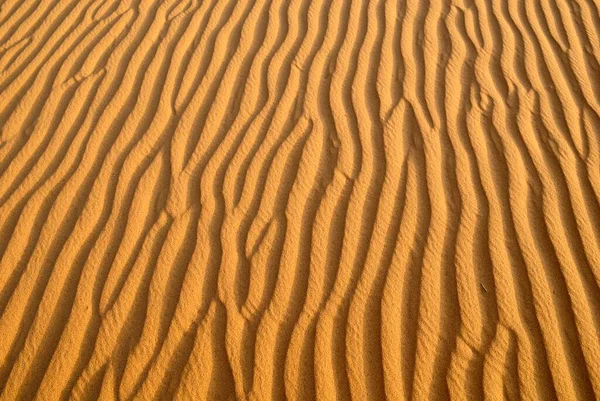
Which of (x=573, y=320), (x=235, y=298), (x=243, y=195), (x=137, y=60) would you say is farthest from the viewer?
(x=137, y=60)

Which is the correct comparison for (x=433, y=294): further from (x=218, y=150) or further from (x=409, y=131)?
(x=218, y=150)

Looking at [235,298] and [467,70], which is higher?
[467,70]

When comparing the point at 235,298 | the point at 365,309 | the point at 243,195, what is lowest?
the point at 235,298

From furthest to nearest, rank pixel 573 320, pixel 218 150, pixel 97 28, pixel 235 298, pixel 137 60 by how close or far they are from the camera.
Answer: pixel 97 28 < pixel 137 60 < pixel 218 150 < pixel 235 298 < pixel 573 320

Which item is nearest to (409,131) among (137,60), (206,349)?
(206,349)

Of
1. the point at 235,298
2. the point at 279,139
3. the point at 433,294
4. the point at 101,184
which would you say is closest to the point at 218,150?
the point at 279,139

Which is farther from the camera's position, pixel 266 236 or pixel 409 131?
pixel 409 131
